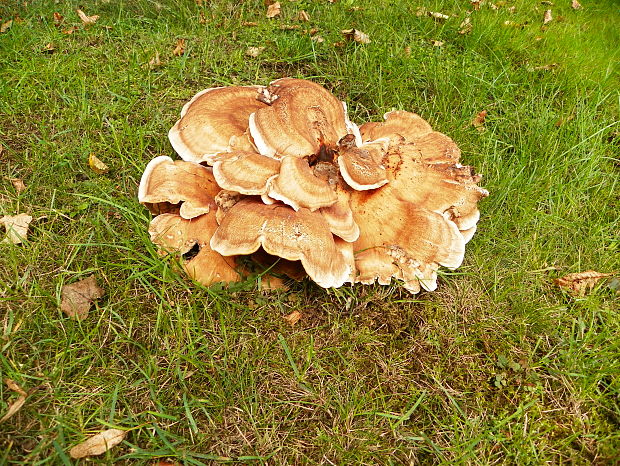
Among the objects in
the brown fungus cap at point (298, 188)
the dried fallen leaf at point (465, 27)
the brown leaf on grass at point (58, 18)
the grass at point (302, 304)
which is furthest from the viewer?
the dried fallen leaf at point (465, 27)

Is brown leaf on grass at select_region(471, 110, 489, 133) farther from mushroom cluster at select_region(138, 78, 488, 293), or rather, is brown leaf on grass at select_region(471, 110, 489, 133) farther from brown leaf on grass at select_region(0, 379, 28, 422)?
brown leaf on grass at select_region(0, 379, 28, 422)

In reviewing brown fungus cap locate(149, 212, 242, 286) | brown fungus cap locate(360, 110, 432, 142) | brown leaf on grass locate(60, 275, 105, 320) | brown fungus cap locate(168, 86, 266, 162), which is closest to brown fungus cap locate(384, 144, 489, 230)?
brown fungus cap locate(360, 110, 432, 142)

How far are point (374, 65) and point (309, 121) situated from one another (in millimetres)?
1974

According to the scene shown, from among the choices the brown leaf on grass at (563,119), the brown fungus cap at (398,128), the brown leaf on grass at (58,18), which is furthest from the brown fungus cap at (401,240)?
the brown leaf on grass at (58,18)

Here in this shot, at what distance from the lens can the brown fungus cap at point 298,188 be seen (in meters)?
2.53

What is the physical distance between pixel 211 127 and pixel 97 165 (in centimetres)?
119

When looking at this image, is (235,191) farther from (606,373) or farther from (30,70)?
(30,70)

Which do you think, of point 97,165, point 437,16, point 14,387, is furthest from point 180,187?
point 437,16

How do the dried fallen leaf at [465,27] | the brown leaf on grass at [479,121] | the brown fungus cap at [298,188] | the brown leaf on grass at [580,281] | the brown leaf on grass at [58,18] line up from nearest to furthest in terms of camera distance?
the brown fungus cap at [298,188] < the brown leaf on grass at [580,281] < the brown leaf on grass at [479,121] < the brown leaf on grass at [58,18] < the dried fallen leaf at [465,27]

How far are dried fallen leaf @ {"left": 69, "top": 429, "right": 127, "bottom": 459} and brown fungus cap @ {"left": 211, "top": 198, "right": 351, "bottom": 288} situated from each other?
1.10 meters

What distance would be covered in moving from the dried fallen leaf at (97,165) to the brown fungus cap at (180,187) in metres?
0.78

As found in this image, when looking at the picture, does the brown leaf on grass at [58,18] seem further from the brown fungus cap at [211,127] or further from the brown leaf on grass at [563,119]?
the brown leaf on grass at [563,119]

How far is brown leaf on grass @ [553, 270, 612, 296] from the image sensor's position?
3.25m

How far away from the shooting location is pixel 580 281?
10.8 feet
